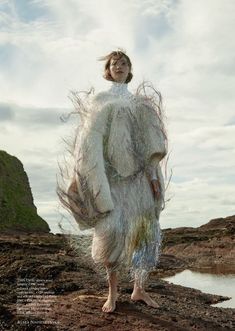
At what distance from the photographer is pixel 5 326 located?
661 cm

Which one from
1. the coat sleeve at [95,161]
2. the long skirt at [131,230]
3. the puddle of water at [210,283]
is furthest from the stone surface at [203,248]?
the coat sleeve at [95,161]

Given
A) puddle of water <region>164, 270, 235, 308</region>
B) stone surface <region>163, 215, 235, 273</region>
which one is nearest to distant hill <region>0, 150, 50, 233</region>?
stone surface <region>163, 215, 235, 273</region>

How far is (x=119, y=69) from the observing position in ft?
23.1

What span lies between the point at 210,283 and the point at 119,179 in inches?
444

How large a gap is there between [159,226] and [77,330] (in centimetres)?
152

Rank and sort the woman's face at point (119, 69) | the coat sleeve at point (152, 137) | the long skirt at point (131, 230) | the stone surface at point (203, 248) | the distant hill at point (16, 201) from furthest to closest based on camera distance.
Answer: the distant hill at point (16, 201) → the stone surface at point (203, 248) → the woman's face at point (119, 69) → the coat sleeve at point (152, 137) → the long skirt at point (131, 230)

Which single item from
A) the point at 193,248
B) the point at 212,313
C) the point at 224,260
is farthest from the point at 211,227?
the point at 212,313

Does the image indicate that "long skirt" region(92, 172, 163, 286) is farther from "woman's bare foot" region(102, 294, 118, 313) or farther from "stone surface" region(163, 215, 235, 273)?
"stone surface" region(163, 215, 235, 273)

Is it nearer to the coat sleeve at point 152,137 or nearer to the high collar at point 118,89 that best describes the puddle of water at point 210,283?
the coat sleeve at point 152,137

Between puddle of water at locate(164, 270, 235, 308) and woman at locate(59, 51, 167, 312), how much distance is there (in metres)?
5.75

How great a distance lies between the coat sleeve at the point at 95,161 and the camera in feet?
21.6

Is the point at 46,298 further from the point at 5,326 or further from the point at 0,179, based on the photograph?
the point at 0,179

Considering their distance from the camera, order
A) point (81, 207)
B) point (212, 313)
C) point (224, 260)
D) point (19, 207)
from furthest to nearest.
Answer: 1. point (19, 207)
2. point (224, 260)
3. point (212, 313)
4. point (81, 207)

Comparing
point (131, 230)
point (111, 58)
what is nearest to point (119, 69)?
point (111, 58)
